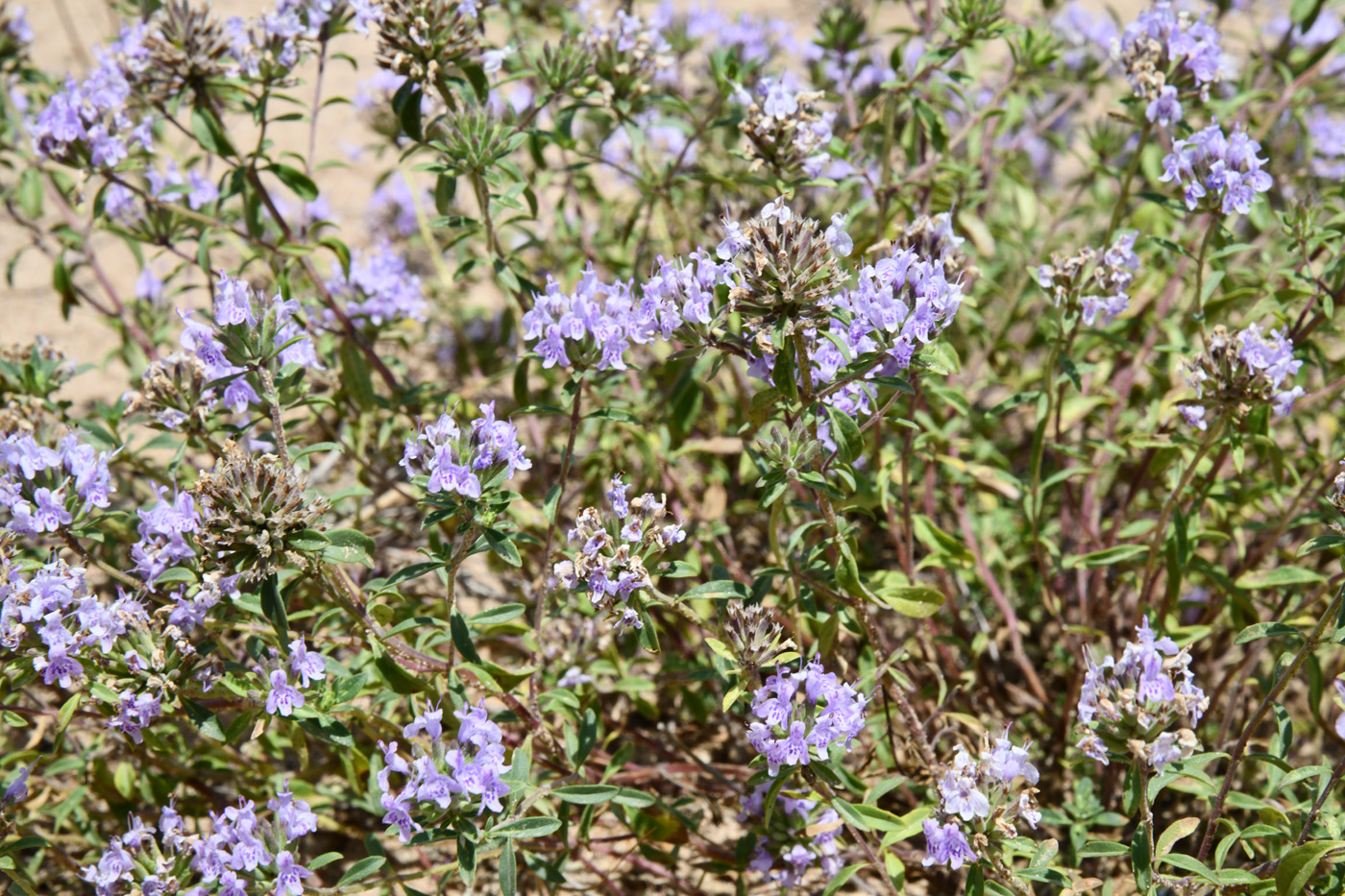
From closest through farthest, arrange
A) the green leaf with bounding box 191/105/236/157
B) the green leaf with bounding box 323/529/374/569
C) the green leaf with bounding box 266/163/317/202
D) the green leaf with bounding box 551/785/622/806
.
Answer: the green leaf with bounding box 323/529/374/569 → the green leaf with bounding box 551/785/622/806 → the green leaf with bounding box 191/105/236/157 → the green leaf with bounding box 266/163/317/202

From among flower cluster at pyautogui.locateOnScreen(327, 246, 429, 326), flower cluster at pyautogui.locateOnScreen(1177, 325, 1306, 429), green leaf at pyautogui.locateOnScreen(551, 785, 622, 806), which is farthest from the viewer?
flower cluster at pyautogui.locateOnScreen(327, 246, 429, 326)

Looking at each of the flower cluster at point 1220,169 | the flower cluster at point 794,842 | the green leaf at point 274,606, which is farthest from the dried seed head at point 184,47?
the flower cluster at point 1220,169

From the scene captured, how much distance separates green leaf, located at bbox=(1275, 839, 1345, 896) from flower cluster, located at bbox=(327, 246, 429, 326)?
3630mm

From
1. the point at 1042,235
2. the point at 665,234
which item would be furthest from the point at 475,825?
the point at 1042,235

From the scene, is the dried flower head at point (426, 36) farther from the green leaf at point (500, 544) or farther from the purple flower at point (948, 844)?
the purple flower at point (948, 844)

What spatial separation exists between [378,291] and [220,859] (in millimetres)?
2409

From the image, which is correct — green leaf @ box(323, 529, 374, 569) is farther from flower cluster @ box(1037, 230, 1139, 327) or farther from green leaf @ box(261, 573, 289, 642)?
flower cluster @ box(1037, 230, 1139, 327)

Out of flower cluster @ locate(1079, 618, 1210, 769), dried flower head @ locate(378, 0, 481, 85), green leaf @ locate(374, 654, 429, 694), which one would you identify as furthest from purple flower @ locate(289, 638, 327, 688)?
flower cluster @ locate(1079, 618, 1210, 769)

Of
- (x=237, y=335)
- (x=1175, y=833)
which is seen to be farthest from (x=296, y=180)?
(x=1175, y=833)

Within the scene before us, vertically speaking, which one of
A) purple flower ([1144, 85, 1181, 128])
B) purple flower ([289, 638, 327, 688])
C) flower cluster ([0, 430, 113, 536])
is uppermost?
purple flower ([1144, 85, 1181, 128])

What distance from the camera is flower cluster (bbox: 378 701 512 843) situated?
266 centimetres

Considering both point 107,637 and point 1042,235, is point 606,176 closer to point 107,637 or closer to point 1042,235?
point 1042,235

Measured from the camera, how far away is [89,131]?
3740mm

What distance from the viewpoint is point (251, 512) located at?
105 inches
